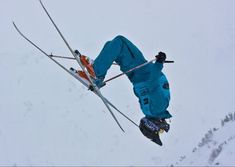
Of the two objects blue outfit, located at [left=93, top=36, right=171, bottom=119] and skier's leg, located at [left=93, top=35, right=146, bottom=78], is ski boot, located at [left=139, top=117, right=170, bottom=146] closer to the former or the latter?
blue outfit, located at [left=93, top=36, right=171, bottom=119]

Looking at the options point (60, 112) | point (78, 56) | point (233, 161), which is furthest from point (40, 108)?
point (78, 56)

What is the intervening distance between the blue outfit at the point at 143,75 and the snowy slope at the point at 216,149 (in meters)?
21.2

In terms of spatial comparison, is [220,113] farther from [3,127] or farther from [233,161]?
[3,127]

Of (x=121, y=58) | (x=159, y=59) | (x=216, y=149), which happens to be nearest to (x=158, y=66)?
(x=159, y=59)

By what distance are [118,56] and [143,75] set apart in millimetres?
542

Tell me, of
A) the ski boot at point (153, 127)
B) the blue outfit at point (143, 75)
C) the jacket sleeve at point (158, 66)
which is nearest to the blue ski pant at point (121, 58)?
the blue outfit at point (143, 75)

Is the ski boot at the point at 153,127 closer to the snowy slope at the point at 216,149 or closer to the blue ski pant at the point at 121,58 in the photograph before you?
the blue ski pant at the point at 121,58

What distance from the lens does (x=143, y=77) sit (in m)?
11.0

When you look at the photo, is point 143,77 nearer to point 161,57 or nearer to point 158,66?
point 158,66

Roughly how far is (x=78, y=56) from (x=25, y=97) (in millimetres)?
40933

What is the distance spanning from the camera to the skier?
1073 centimetres

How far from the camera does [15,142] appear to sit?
157 ft

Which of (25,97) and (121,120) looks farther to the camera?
(25,97)

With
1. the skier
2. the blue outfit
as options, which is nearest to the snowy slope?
the skier
